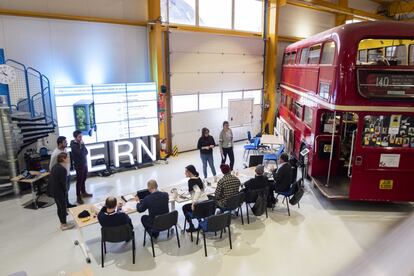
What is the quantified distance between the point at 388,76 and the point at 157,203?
5108 millimetres

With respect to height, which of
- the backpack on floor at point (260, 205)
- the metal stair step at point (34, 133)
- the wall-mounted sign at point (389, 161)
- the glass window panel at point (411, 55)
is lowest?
the backpack on floor at point (260, 205)

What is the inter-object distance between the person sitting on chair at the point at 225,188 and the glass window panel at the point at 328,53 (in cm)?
351

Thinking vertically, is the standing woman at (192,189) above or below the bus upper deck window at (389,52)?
below

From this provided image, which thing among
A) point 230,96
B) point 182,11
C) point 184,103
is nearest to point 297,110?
point 230,96

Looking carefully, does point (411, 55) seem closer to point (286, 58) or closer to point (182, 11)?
point (286, 58)

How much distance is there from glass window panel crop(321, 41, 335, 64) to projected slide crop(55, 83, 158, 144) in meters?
5.16

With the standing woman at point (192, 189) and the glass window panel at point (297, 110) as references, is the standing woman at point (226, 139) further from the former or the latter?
the standing woman at point (192, 189)

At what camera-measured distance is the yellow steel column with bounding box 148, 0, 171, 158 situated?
32.9ft

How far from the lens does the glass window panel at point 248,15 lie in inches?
497

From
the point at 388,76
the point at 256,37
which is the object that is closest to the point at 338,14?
the point at 256,37

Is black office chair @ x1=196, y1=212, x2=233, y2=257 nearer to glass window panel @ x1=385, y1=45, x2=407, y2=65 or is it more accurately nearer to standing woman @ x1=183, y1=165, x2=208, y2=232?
standing woman @ x1=183, y1=165, x2=208, y2=232

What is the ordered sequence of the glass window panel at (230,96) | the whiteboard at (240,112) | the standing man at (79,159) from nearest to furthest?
the standing man at (79,159) < the whiteboard at (240,112) < the glass window panel at (230,96)

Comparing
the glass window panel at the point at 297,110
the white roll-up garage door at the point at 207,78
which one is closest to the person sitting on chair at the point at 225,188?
the glass window panel at the point at 297,110

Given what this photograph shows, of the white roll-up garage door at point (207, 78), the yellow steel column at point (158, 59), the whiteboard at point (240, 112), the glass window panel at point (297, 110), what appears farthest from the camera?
the whiteboard at point (240, 112)
